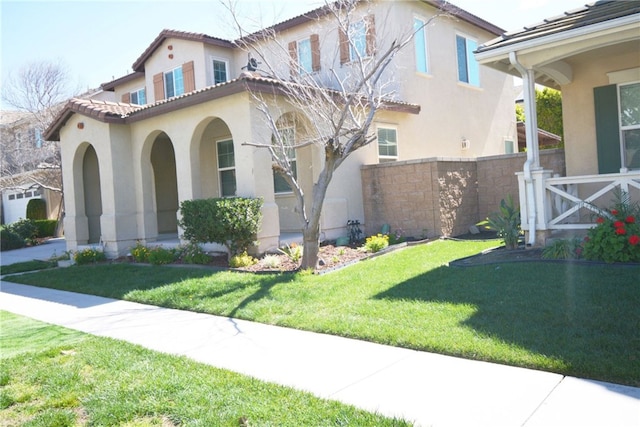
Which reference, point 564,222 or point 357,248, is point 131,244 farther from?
point 564,222

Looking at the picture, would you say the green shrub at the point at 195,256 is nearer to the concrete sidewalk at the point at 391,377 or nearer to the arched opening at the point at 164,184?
the concrete sidewalk at the point at 391,377

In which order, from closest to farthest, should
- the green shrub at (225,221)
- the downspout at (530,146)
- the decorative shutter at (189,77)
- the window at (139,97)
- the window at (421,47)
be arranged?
the downspout at (530,146) < the green shrub at (225,221) < the window at (421,47) < the decorative shutter at (189,77) < the window at (139,97)

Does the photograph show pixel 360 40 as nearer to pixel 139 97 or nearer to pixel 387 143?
pixel 387 143

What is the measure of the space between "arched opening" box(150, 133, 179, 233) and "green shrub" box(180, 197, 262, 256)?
19.0ft

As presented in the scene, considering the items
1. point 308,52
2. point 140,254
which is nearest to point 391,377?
point 140,254

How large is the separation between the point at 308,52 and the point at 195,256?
7.96 meters

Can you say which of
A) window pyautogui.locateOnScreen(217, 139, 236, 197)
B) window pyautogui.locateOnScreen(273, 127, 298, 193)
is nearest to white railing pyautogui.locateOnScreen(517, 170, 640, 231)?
window pyautogui.locateOnScreen(273, 127, 298, 193)

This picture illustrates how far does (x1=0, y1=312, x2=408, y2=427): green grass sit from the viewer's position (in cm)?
394

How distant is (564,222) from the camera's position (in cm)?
952

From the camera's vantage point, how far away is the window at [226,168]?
1477 centimetres

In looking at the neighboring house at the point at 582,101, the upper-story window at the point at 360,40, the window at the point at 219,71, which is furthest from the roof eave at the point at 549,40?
the window at the point at 219,71

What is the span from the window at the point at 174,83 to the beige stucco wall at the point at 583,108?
541 inches

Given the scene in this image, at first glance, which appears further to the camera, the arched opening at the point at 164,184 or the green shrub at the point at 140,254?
the arched opening at the point at 164,184

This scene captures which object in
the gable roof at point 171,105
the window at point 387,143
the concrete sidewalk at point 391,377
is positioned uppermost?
the gable roof at point 171,105
